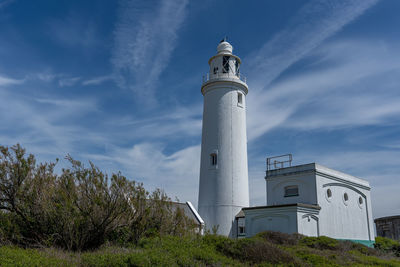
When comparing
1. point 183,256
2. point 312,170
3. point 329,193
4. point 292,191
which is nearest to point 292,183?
point 292,191

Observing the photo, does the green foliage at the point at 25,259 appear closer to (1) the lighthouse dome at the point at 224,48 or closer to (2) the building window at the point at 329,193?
(2) the building window at the point at 329,193

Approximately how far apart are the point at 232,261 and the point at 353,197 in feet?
52.8

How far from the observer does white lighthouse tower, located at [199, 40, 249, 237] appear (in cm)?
2062

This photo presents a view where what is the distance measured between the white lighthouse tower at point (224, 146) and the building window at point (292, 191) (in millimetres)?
2401

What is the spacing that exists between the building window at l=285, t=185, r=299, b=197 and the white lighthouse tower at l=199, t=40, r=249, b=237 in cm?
240

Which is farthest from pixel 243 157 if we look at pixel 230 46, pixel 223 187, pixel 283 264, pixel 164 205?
pixel 283 264

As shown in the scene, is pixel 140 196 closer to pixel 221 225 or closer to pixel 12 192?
pixel 12 192

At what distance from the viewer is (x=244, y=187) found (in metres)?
21.4

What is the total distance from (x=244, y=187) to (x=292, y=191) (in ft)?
9.37

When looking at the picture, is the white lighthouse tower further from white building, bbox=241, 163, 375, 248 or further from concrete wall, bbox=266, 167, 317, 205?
concrete wall, bbox=266, 167, 317, 205

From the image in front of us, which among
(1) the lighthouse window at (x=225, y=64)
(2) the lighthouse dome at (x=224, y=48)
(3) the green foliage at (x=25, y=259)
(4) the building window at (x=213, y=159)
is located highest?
(2) the lighthouse dome at (x=224, y=48)

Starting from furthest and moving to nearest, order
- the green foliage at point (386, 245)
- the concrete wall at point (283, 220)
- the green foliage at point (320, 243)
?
the green foliage at point (386, 245)
the concrete wall at point (283, 220)
the green foliage at point (320, 243)

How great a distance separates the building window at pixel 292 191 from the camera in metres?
20.6

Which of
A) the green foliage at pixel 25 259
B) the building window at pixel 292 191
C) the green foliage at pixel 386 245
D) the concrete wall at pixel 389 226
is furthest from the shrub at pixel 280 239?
the concrete wall at pixel 389 226
